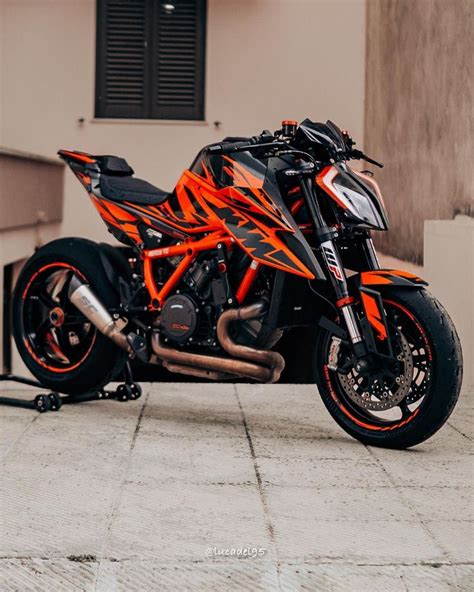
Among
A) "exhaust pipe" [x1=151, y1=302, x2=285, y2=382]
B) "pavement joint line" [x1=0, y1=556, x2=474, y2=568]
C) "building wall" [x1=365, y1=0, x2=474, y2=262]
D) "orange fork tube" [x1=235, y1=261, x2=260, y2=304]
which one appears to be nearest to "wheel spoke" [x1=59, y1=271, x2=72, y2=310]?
"exhaust pipe" [x1=151, y1=302, x2=285, y2=382]

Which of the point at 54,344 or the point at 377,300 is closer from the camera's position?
the point at 377,300

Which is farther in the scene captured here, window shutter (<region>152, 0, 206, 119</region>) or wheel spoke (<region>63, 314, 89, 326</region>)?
window shutter (<region>152, 0, 206, 119</region>)

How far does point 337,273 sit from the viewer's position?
3.78 m

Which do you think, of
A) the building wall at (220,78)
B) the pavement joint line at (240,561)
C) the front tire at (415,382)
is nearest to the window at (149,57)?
the building wall at (220,78)

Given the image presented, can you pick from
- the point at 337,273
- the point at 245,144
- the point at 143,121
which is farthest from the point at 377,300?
the point at 143,121

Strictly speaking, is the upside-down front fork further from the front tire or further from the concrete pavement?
the concrete pavement

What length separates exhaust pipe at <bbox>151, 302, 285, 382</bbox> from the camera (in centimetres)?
401

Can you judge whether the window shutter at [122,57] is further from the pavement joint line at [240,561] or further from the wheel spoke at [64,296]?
the pavement joint line at [240,561]

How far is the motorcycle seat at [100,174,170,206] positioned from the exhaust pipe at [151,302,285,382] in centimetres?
69

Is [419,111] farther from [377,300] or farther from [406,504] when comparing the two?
[406,504]

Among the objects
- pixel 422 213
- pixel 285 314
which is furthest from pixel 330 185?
pixel 422 213

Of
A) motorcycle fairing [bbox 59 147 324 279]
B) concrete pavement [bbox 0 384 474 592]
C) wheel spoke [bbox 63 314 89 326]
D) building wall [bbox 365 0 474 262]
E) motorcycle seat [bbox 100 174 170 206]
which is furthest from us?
building wall [bbox 365 0 474 262]

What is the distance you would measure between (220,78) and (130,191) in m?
5.85

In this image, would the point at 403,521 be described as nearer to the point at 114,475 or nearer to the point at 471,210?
the point at 114,475
